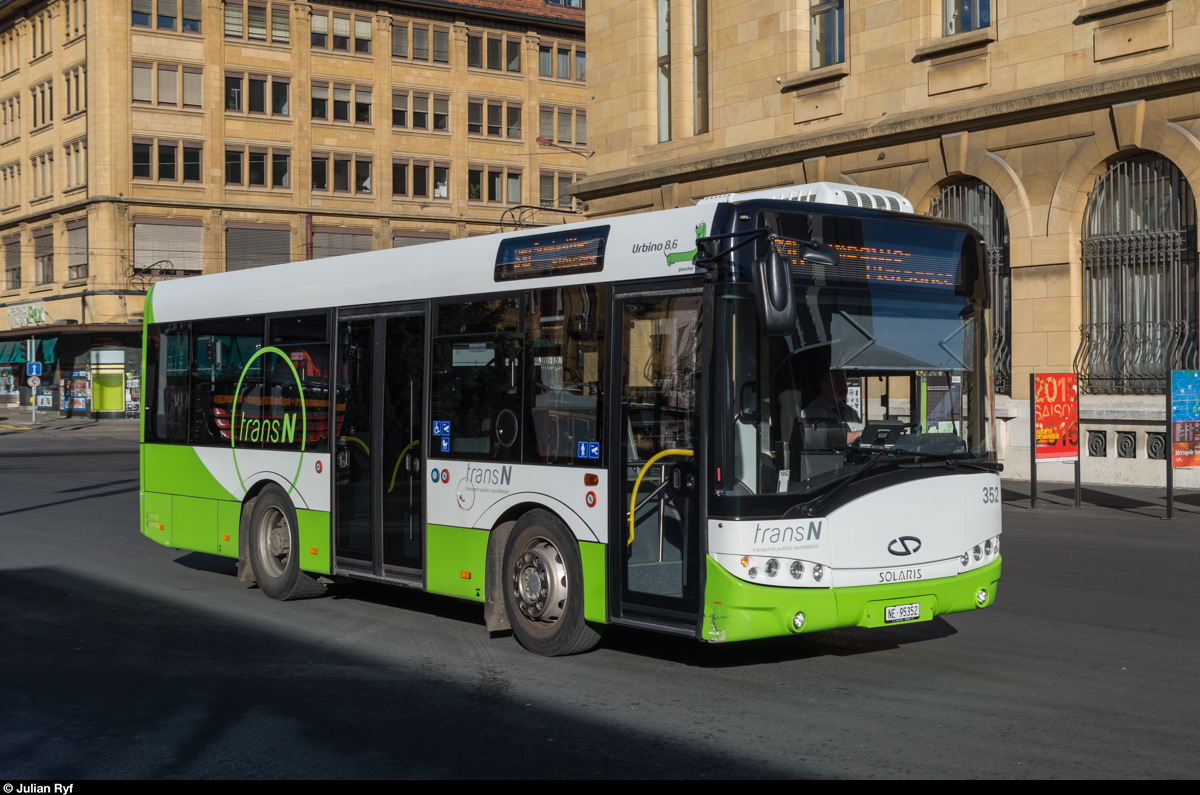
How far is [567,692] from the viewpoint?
759cm

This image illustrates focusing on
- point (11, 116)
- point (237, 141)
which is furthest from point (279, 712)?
point (11, 116)

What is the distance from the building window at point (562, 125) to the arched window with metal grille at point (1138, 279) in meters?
48.5

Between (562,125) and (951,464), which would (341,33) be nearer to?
(562,125)

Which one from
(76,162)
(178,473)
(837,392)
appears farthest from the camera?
(76,162)

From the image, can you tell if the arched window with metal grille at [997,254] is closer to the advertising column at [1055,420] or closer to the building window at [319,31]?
the advertising column at [1055,420]

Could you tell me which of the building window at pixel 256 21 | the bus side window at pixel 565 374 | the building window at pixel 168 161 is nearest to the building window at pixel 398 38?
the building window at pixel 256 21

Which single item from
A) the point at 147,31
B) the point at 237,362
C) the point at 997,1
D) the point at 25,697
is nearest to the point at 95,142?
the point at 147,31

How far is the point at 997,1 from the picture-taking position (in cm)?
2297

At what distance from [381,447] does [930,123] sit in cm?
1627

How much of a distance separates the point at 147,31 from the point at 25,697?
57547 mm

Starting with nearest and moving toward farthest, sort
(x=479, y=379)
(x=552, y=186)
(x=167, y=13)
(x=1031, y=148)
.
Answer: (x=479, y=379) → (x=1031, y=148) → (x=167, y=13) → (x=552, y=186)

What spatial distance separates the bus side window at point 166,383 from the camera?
12.7 meters

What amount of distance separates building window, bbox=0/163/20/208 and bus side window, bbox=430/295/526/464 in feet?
209
